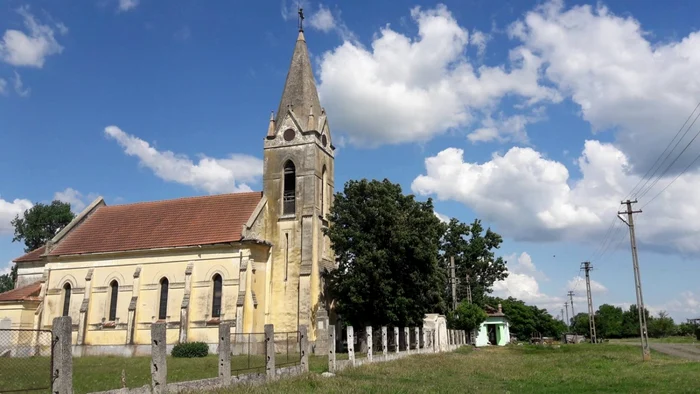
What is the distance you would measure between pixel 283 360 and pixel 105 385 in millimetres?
6838

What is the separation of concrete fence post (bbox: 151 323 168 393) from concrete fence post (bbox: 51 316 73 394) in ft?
7.34

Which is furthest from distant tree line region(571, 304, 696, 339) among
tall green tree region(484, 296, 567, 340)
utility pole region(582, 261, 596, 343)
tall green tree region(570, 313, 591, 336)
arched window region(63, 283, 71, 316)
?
arched window region(63, 283, 71, 316)

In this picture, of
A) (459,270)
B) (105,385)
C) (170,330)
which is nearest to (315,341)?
(170,330)

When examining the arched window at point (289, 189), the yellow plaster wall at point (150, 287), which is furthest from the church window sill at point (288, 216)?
the yellow plaster wall at point (150, 287)

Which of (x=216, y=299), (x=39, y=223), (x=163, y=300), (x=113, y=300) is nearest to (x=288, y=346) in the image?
(x=216, y=299)

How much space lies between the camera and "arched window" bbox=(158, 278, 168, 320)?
37.1 meters

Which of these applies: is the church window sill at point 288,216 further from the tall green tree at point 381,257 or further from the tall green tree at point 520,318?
the tall green tree at point 520,318

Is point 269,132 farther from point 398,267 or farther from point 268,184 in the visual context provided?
point 398,267

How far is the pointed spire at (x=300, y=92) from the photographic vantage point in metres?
39.8

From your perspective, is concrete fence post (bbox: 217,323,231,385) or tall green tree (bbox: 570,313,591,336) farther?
tall green tree (bbox: 570,313,591,336)

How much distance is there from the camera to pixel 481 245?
58875mm

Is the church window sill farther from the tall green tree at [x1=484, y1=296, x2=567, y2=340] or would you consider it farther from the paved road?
the tall green tree at [x1=484, y1=296, x2=567, y2=340]

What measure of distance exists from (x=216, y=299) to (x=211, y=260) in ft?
8.26

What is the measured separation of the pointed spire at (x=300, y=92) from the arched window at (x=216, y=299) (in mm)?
11739
